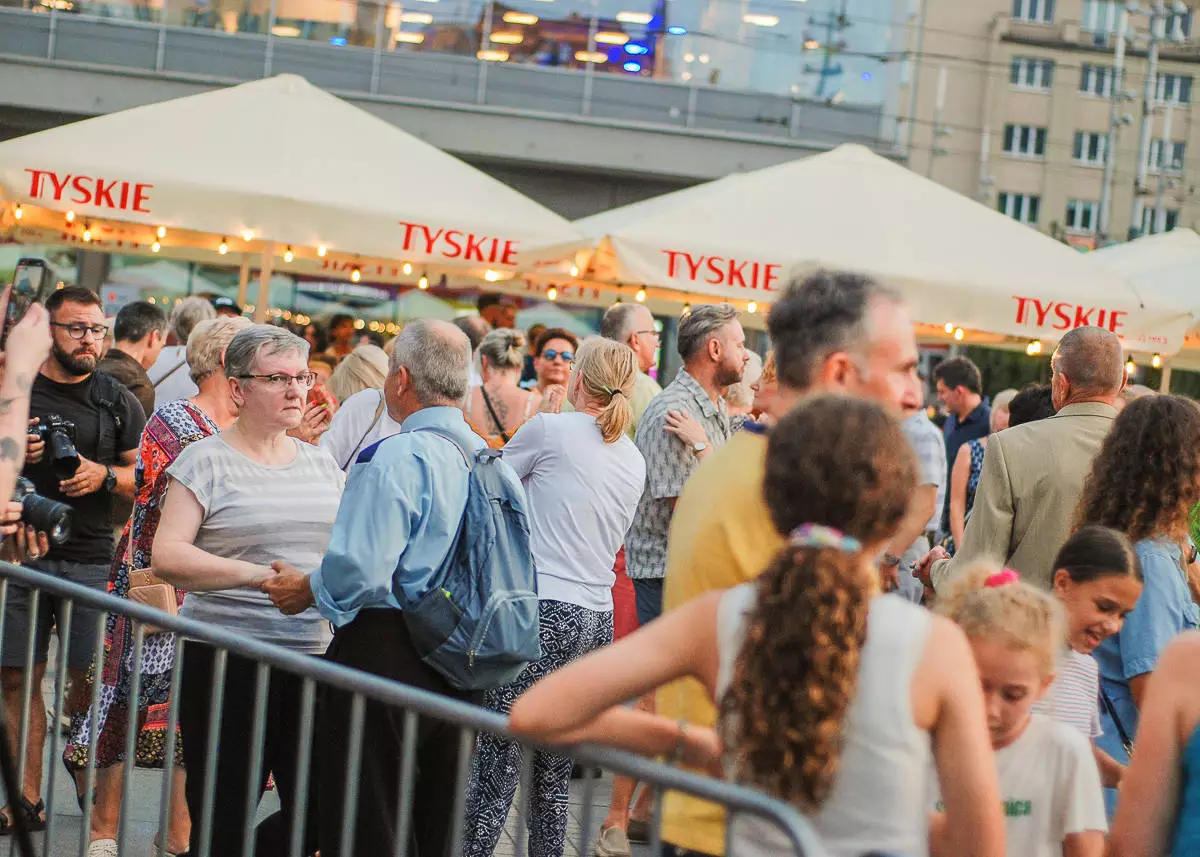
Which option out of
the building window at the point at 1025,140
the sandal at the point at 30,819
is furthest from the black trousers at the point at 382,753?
the building window at the point at 1025,140

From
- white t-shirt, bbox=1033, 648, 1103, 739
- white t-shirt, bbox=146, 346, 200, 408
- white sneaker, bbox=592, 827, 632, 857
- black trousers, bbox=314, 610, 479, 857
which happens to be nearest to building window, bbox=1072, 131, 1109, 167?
white t-shirt, bbox=146, 346, 200, 408

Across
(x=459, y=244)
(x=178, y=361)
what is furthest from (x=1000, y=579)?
(x=178, y=361)

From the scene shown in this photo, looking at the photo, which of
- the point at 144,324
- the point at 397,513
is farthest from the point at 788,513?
the point at 144,324

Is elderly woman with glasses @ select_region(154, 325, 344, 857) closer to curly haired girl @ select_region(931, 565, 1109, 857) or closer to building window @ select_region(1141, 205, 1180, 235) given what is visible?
curly haired girl @ select_region(931, 565, 1109, 857)

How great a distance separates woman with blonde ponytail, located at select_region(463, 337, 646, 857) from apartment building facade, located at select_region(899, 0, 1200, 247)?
5563 cm

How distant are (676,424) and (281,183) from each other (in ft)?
11.0

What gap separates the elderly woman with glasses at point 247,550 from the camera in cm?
452

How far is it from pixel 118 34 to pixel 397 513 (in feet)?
57.5

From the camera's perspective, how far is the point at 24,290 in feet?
13.3

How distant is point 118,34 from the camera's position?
19.9m

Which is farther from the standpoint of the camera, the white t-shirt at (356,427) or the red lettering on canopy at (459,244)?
the red lettering on canopy at (459,244)

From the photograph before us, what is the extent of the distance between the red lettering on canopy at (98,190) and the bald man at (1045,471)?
4.97 meters

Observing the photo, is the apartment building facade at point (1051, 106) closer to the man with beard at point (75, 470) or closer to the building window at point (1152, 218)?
the building window at point (1152, 218)

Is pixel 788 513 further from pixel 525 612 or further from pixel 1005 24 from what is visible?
pixel 1005 24
